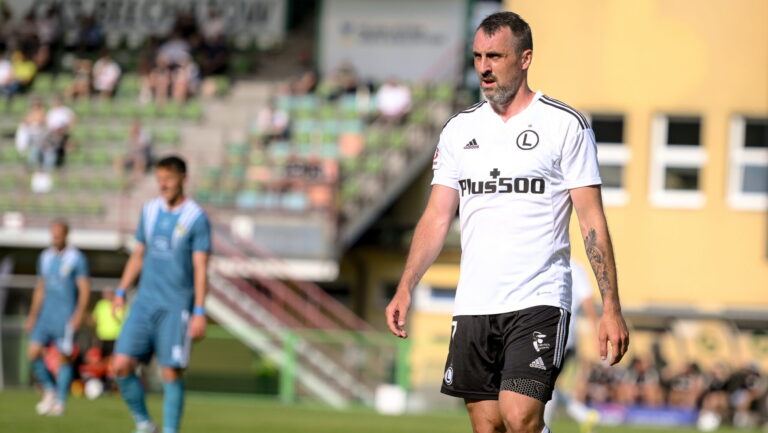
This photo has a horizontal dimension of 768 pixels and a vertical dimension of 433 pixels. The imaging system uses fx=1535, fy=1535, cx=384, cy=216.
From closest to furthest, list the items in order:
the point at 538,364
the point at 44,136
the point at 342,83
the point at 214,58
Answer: the point at 538,364 → the point at 44,136 → the point at 342,83 → the point at 214,58

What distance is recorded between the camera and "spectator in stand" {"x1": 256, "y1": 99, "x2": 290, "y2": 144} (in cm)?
2914

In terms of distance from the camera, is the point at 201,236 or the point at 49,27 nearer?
the point at 201,236

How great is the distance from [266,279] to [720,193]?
30.3 feet

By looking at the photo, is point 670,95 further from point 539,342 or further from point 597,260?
point 539,342

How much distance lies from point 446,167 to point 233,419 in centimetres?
1063

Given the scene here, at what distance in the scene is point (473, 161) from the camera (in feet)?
23.1

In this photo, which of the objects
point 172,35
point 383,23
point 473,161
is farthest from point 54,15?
point 473,161

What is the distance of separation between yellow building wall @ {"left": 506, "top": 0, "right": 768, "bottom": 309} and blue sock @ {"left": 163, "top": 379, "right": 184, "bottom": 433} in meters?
18.7

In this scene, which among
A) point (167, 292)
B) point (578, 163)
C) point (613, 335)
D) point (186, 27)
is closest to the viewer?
point (613, 335)

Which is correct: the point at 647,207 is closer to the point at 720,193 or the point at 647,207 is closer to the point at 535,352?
the point at 720,193

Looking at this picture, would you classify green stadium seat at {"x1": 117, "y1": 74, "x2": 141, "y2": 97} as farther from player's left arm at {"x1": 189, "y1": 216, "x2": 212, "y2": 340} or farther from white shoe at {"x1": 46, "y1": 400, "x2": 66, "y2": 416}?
player's left arm at {"x1": 189, "y1": 216, "x2": 212, "y2": 340}

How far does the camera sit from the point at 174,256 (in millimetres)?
11422

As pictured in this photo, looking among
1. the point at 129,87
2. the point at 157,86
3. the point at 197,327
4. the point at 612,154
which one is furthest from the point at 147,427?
the point at 129,87

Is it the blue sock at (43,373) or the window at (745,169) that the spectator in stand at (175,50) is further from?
the blue sock at (43,373)
